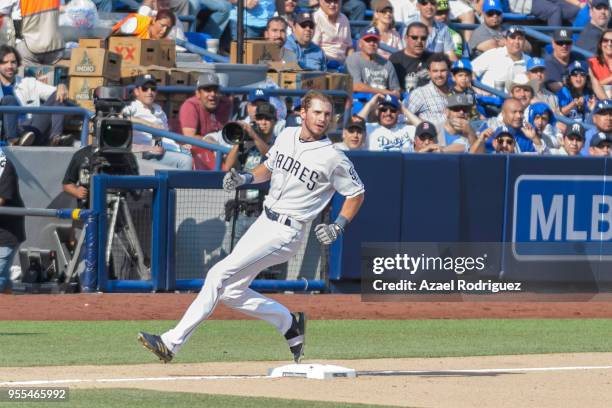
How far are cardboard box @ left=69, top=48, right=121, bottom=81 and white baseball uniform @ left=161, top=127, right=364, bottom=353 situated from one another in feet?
20.5

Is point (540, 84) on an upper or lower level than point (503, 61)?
lower

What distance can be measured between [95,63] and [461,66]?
15.2 feet

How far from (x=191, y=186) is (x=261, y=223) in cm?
489

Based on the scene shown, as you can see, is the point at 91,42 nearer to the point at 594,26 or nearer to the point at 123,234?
the point at 123,234

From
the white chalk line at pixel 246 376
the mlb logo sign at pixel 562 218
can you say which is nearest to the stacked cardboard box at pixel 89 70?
the mlb logo sign at pixel 562 218

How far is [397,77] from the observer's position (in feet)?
57.9

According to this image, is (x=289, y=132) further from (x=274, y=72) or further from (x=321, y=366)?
(x=274, y=72)

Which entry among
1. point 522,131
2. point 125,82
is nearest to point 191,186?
point 125,82

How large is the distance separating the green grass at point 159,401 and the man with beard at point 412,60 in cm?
984

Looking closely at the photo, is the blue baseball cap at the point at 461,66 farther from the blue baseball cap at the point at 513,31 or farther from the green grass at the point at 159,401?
the green grass at the point at 159,401

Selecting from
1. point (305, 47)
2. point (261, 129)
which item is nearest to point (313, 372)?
point (261, 129)

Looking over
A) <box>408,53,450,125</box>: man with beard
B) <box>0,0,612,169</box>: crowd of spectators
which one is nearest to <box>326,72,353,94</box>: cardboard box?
<box>0,0,612,169</box>: crowd of spectators

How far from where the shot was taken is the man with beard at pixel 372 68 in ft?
56.7

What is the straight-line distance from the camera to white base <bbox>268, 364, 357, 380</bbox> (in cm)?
939
